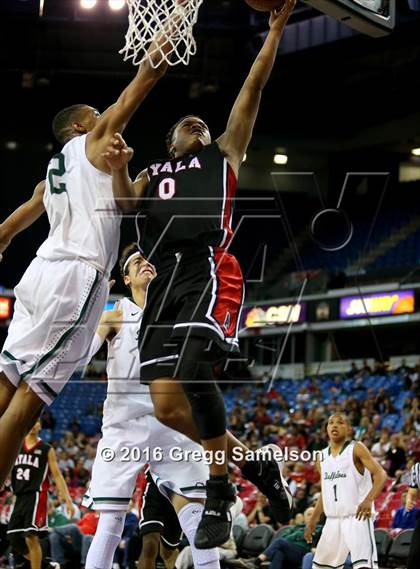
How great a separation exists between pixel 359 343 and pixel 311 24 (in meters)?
8.88

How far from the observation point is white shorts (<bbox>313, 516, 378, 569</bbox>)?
27.2ft

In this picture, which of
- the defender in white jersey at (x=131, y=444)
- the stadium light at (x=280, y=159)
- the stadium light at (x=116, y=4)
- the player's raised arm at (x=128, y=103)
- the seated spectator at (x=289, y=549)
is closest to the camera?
the player's raised arm at (x=128, y=103)

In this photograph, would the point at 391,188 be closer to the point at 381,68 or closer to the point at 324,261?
the point at 324,261

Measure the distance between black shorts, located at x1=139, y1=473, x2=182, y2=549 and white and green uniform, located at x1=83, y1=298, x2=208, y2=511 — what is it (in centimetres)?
43

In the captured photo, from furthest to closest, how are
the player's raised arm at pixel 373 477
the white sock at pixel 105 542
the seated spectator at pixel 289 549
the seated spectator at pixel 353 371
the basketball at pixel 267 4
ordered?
1. the seated spectator at pixel 353 371
2. the seated spectator at pixel 289 549
3. the player's raised arm at pixel 373 477
4. the white sock at pixel 105 542
5. the basketball at pixel 267 4

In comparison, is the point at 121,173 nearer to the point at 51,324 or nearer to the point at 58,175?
the point at 58,175

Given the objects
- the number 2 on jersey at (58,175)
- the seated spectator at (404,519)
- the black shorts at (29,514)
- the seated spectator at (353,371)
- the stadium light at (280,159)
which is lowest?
the black shorts at (29,514)

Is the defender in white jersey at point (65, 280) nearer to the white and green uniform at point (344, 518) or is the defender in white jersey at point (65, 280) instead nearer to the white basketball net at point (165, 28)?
the white basketball net at point (165, 28)

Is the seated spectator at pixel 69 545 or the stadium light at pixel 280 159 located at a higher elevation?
the stadium light at pixel 280 159

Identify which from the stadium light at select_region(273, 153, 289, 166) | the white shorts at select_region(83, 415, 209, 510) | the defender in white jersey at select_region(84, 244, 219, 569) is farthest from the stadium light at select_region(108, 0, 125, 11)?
the white shorts at select_region(83, 415, 209, 510)

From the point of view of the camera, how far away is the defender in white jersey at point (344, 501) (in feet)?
27.3

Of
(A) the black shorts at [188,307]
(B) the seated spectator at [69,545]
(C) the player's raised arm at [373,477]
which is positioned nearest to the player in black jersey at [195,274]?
(A) the black shorts at [188,307]

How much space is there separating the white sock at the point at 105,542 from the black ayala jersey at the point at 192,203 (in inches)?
76.5

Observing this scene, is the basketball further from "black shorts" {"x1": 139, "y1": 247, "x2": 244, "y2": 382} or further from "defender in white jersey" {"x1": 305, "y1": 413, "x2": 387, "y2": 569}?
"defender in white jersey" {"x1": 305, "y1": 413, "x2": 387, "y2": 569}
